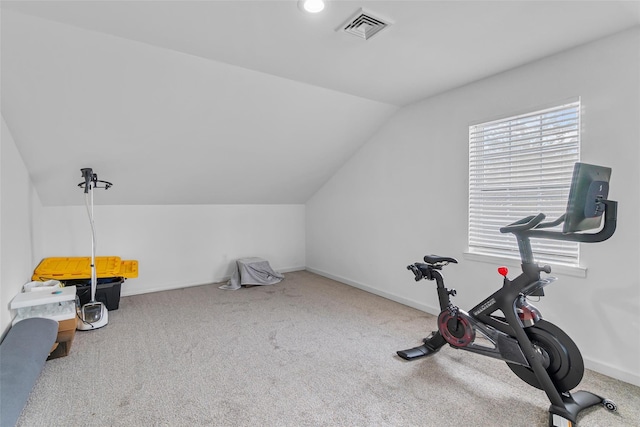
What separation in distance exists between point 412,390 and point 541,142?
2185 millimetres

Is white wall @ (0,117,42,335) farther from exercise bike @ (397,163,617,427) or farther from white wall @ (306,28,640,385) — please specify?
white wall @ (306,28,640,385)

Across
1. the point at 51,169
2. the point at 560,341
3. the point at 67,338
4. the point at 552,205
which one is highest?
the point at 51,169

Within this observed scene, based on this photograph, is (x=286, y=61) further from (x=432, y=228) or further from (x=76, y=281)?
(x=76, y=281)

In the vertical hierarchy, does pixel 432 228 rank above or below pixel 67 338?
above

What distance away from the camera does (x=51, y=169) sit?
11.1 ft

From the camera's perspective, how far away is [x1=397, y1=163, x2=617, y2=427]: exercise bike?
5.70 feet

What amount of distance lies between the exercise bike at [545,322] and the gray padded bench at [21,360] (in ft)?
8.82

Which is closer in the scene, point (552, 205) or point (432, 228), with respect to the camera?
point (552, 205)

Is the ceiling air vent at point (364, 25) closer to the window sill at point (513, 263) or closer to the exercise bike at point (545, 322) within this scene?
the exercise bike at point (545, 322)

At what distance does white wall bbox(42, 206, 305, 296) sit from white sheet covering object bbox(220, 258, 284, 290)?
0.37m

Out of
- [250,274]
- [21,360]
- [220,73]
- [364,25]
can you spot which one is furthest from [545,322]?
[250,274]

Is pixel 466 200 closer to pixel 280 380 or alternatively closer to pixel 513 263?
pixel 513 263

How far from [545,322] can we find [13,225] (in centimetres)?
409

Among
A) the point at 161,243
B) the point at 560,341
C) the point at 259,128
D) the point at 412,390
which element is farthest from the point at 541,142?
the point at 161,243
